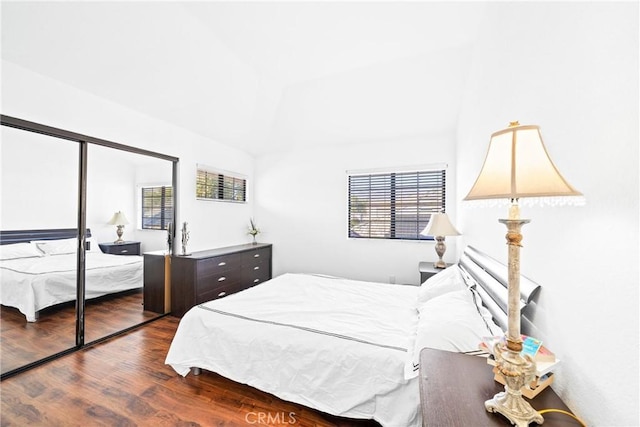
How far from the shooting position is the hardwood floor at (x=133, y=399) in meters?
1.65

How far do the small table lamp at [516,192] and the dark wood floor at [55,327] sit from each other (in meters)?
3.36

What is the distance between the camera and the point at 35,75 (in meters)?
2.26

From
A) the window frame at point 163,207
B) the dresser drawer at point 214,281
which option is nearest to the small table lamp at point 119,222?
the window frame at point 163,207

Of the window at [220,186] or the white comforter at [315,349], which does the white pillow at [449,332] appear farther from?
the window at [220,186]

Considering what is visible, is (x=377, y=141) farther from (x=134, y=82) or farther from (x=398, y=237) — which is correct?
(x=134, y=82)

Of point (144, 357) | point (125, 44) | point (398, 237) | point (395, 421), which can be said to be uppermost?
point (125, 44)

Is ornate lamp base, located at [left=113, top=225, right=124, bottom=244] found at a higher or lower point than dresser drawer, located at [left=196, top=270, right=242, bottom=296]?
higher

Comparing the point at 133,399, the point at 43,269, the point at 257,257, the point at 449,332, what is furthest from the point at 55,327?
the point at 449,332

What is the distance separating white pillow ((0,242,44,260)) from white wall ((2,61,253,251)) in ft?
0.56

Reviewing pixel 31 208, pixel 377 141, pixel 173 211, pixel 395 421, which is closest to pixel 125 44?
pixel 31 208

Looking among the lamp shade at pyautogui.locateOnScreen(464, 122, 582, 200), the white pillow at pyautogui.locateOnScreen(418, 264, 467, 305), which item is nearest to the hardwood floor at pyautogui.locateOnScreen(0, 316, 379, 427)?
the white pillow at pyautogui.locateOnScreen(418, 264, 467, 305)

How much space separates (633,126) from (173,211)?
400 cm

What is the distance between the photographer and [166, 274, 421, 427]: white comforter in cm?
146

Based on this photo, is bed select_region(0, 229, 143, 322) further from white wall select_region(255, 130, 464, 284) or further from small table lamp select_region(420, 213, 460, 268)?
small table lamp select_region(420, 213, 460, 268)
